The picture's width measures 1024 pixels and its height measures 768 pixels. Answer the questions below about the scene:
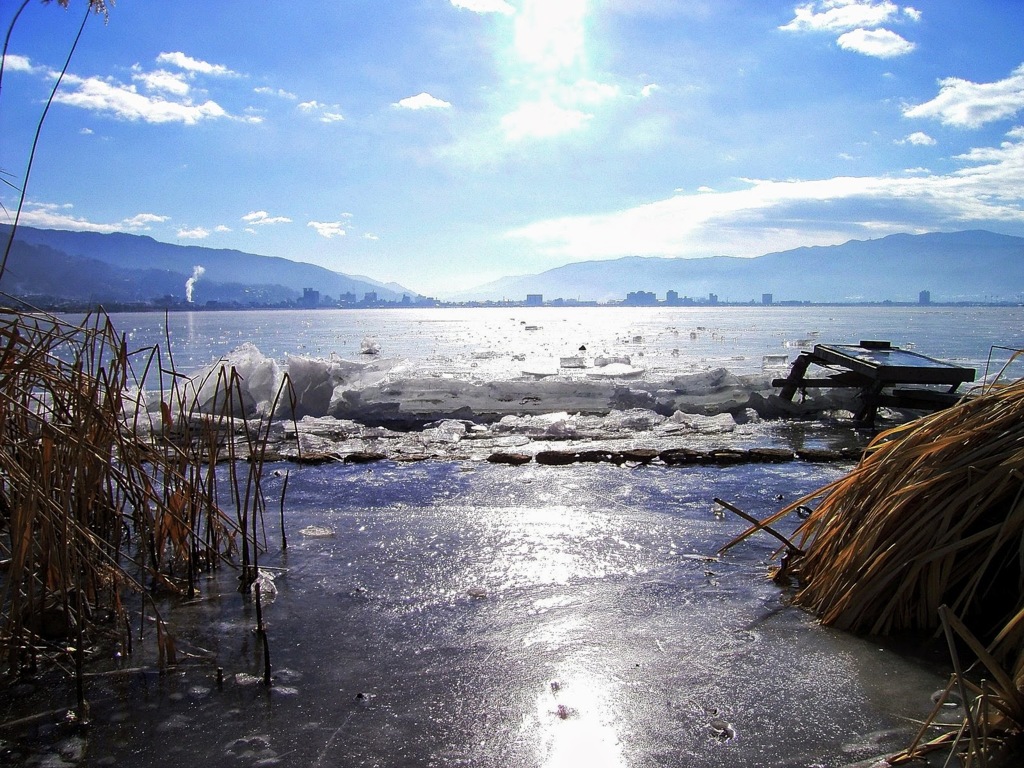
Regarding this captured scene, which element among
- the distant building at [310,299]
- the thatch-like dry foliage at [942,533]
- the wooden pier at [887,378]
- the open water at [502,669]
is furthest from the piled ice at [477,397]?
the distant building at [310,299]

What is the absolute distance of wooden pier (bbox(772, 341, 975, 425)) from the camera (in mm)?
7992

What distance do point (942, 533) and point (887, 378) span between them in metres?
6.20

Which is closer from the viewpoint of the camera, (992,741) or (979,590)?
(992,741)

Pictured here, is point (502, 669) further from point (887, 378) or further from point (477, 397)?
point (477, 397)

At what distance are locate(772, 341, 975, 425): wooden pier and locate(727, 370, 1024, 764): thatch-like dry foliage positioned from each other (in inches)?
226

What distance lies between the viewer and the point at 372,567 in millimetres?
3607

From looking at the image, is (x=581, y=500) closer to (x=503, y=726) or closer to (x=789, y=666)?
(x=789, y=666)

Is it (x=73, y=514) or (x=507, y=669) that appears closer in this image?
(x=507, y=669)

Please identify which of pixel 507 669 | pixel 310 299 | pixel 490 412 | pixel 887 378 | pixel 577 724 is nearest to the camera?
pixel 577 724

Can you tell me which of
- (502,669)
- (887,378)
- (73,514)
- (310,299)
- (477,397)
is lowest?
(502,669)

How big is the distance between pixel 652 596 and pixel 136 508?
253cm

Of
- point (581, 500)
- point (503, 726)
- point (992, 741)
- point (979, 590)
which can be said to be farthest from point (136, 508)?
point (979, 590)

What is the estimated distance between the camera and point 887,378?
8.03 m

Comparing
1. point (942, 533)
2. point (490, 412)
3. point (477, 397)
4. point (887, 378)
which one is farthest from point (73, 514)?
point (887, 378)
